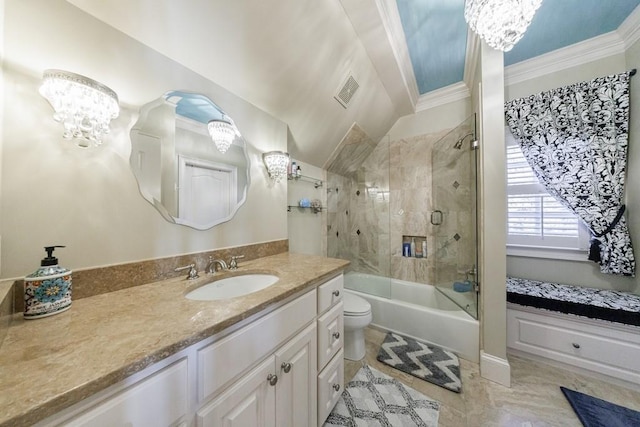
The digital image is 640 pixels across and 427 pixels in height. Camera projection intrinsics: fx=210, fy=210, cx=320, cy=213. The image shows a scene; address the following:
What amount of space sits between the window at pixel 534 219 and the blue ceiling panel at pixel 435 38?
915 mm

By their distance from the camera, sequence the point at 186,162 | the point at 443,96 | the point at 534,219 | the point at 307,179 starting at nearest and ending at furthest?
the point at 186,162, the point at 534,219, the point at 307,179, the point at 443,96

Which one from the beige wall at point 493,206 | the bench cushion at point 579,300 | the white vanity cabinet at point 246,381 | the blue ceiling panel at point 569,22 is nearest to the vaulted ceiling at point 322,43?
the blue ceiling panel at point 569,22

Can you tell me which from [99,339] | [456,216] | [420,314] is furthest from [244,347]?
[456,216]

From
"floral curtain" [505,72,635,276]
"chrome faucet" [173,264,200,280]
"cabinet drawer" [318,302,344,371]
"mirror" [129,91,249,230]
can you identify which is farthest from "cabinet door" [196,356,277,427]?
"floral curtain" [505,72,635,276]

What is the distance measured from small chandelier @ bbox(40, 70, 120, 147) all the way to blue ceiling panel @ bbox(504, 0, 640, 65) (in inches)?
102

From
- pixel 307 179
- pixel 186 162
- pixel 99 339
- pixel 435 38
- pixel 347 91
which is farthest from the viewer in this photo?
pixel 307 179

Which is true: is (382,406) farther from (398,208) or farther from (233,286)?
(398,208)

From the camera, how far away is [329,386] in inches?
47.2

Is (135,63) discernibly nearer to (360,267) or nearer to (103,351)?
(103,351)

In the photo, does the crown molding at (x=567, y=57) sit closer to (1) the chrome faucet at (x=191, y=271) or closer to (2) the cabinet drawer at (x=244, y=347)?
(2) the cabinet drawer at (x=244, y=347)

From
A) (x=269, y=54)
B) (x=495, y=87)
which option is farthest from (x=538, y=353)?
(x=269, y=54)

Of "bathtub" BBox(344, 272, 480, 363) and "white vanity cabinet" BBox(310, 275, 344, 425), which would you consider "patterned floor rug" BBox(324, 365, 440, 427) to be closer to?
"white vanity cabinet" BBox(310, 275, 344, 425)

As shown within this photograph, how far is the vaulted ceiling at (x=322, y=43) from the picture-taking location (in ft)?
3.25

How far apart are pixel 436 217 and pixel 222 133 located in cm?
234
